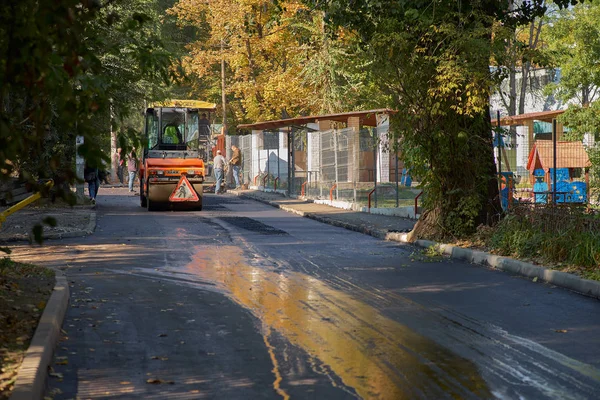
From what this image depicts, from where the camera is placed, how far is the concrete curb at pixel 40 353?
595cm

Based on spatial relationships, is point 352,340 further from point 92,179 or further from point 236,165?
point 236,165

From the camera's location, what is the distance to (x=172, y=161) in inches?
1136

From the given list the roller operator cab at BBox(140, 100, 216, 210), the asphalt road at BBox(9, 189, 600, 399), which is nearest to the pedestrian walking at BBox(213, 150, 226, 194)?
the roller operator cab at BBox(140, 100, 216, 210)

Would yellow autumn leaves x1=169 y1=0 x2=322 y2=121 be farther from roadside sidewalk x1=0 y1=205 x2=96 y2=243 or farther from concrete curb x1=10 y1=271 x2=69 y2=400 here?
concrete curb x1=10 y1=271 x2=69 y2=400

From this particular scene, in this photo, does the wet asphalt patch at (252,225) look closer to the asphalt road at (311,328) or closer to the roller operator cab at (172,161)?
the roller operator cab at (172,161)

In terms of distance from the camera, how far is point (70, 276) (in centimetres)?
1283

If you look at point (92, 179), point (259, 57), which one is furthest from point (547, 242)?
point (259, 57)

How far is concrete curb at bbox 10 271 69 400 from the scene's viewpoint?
19.5 ft

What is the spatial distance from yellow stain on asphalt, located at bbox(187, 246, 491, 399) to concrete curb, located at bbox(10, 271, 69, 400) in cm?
164

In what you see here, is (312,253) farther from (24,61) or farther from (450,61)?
(24,61)

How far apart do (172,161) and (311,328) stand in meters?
20.6

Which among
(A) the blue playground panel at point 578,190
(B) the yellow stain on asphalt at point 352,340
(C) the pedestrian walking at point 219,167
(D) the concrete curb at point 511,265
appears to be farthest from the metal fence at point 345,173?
(B) the yellow stain on asphalt at point 352,340

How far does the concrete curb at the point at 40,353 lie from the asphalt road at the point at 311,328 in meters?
0.15

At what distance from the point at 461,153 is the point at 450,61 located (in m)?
1.90
